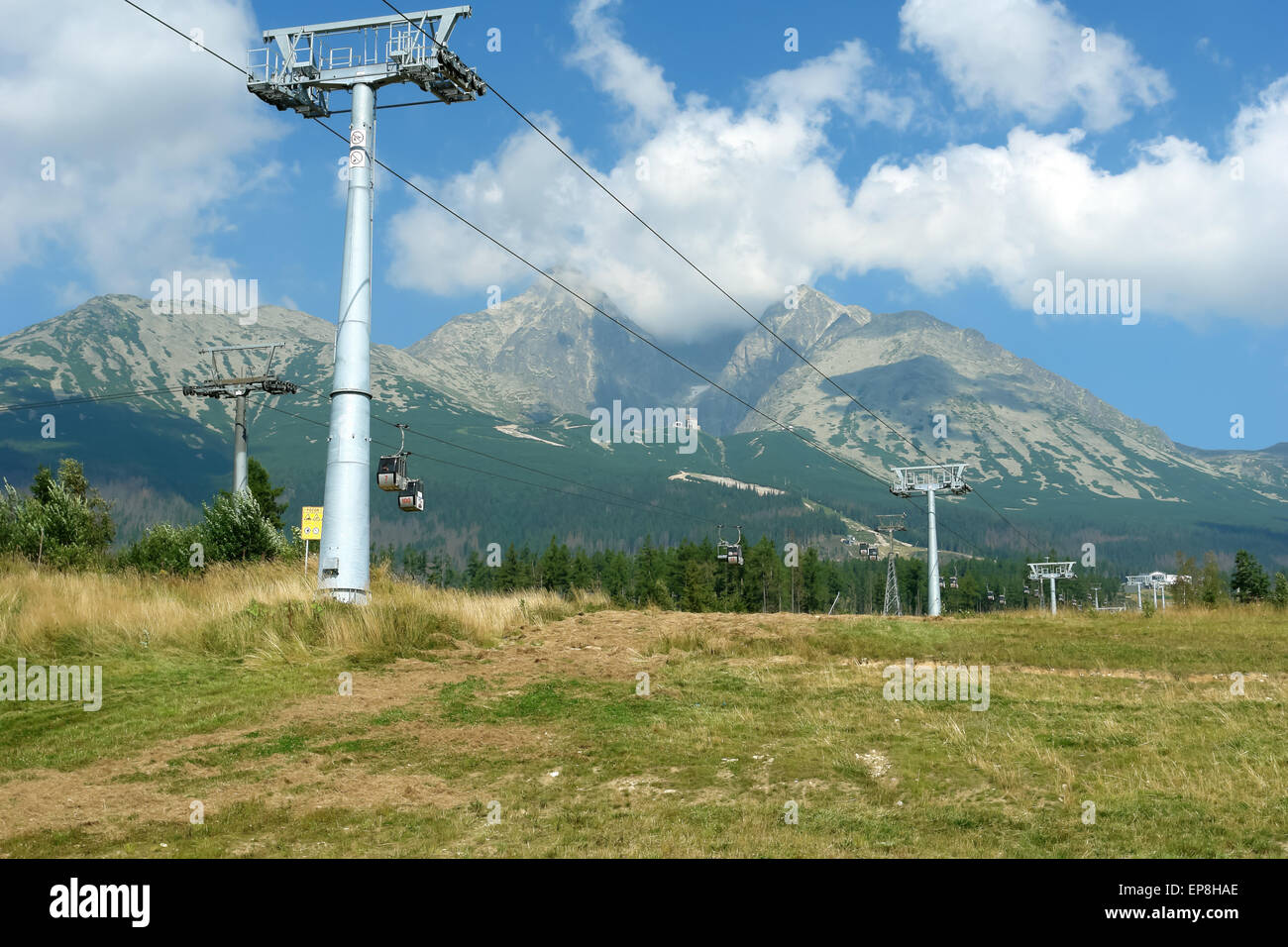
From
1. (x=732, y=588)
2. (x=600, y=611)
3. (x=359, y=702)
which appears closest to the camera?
(x=359, y=702)

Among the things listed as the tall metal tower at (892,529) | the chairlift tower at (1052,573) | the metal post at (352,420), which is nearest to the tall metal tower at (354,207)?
the metal post at (352,420)

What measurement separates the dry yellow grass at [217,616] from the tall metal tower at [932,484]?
44037 millimetres

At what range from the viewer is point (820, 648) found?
884 inches

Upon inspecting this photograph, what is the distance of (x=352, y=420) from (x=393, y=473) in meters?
2.07

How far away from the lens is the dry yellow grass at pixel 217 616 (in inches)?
701

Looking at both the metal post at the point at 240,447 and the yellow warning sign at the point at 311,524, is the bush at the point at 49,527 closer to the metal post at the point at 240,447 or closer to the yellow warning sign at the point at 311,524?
the metal post at the point at 240,447

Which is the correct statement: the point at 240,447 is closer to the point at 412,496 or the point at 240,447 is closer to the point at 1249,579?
the point at 412,496

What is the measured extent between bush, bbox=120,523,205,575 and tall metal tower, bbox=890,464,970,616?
40796 millimetres

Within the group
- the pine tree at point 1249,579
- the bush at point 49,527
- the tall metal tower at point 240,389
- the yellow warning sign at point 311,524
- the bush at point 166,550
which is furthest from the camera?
the pine tree at point 1249,579

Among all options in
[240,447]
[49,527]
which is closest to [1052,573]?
[240,447]

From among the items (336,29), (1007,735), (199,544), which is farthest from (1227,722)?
(199,544)

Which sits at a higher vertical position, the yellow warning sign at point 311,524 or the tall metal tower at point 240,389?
the tall metal tower at point 240,389
